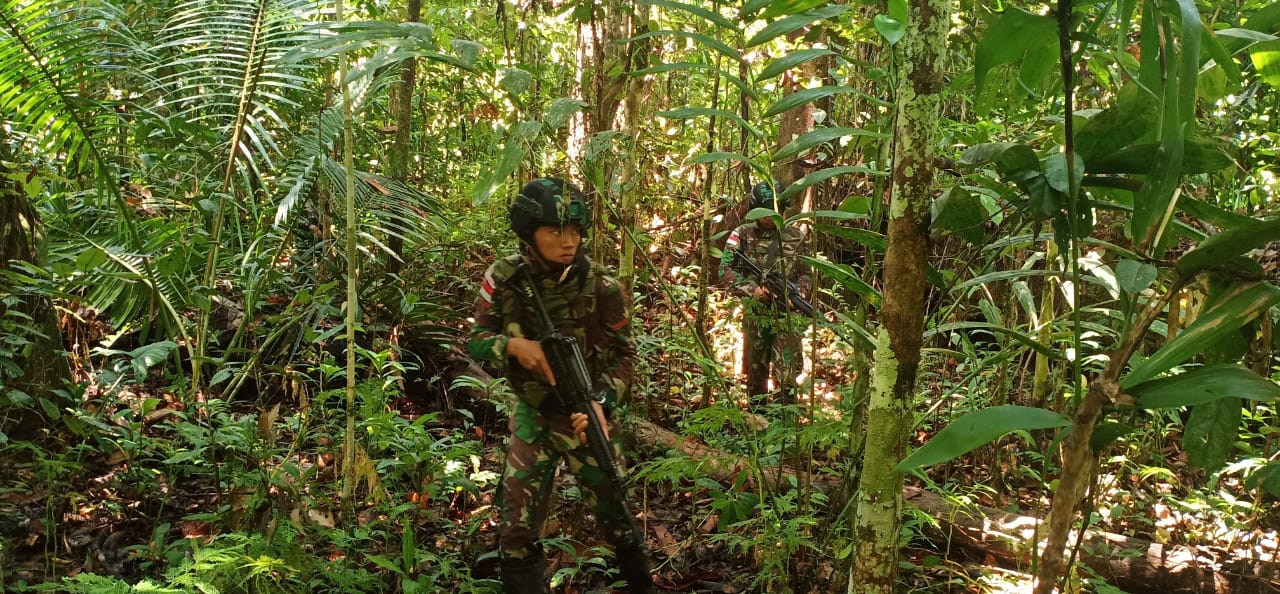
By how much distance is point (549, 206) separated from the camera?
113 inches

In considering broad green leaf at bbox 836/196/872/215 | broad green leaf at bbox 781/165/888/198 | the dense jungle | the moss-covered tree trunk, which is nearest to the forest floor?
the dense jungle

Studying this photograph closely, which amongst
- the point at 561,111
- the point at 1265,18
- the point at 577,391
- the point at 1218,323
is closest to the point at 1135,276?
the point at 1218,323

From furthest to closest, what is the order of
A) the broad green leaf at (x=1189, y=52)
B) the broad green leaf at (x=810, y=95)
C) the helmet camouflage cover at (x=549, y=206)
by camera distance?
the helmet camouflage cover at (x=549, y=206)
the broad green leaf at (x=810, y=95)
the broad green leaf at (x=1189, y=52)

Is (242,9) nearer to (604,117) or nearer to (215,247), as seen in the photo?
(215,247)

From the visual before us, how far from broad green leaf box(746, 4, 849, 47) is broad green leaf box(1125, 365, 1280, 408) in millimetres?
989

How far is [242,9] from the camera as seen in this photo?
3.86 meters

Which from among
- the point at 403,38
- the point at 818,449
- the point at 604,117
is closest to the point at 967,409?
the point at 818,449

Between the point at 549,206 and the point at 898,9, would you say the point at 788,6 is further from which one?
the point at 549,206

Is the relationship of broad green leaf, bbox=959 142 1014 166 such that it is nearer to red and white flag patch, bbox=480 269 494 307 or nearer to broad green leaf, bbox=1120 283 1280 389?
broad green leaf, bbox=1120 283 1280 389

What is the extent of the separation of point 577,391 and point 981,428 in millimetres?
1861

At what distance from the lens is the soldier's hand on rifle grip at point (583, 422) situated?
9.48 feet

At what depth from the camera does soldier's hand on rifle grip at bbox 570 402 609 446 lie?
2889mm

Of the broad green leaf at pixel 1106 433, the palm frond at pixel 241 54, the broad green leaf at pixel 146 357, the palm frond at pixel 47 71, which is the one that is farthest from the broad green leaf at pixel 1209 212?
the palm frond at pixel 47 71

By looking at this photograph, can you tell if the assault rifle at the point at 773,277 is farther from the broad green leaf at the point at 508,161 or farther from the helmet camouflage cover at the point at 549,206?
the broad green leaf at the point at 508,161
